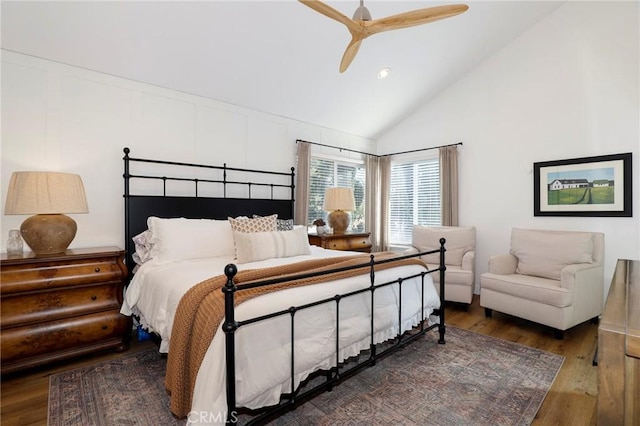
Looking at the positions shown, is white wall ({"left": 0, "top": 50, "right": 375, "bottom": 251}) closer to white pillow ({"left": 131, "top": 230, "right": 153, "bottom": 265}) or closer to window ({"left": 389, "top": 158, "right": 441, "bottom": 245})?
white pillow ({"left": 131, "top": 230, "right": 153, "bottom": 265})

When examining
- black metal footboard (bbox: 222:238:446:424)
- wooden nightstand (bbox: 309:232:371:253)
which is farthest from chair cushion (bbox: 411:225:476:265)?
black metal footboard (bbox: 222:238:446:424)

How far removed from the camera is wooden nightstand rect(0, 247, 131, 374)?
7.30 feet

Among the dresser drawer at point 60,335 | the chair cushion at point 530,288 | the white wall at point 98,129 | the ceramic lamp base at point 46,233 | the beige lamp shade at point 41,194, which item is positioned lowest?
the dresser drawer at point 60,335

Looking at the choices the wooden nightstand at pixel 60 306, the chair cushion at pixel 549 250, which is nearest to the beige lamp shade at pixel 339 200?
the chair cushion at pixel 549 250

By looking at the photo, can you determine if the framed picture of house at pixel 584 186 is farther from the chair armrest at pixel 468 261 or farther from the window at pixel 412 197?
the window at pixel 412 197

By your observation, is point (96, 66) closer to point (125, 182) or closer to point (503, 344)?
point (125, 182)

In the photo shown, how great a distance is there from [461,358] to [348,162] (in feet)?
11.5

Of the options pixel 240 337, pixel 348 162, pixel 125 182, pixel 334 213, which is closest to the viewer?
pixel 240 337

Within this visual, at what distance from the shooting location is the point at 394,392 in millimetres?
2109

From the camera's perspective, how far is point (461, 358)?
2.60 metres

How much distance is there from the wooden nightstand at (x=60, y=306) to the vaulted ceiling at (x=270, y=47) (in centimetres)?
178

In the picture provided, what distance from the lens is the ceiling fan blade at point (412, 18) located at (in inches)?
77.5

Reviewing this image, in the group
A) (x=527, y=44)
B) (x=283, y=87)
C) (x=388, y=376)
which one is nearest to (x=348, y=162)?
(x=283, y=87)

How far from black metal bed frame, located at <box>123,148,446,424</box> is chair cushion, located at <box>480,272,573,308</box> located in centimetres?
79
